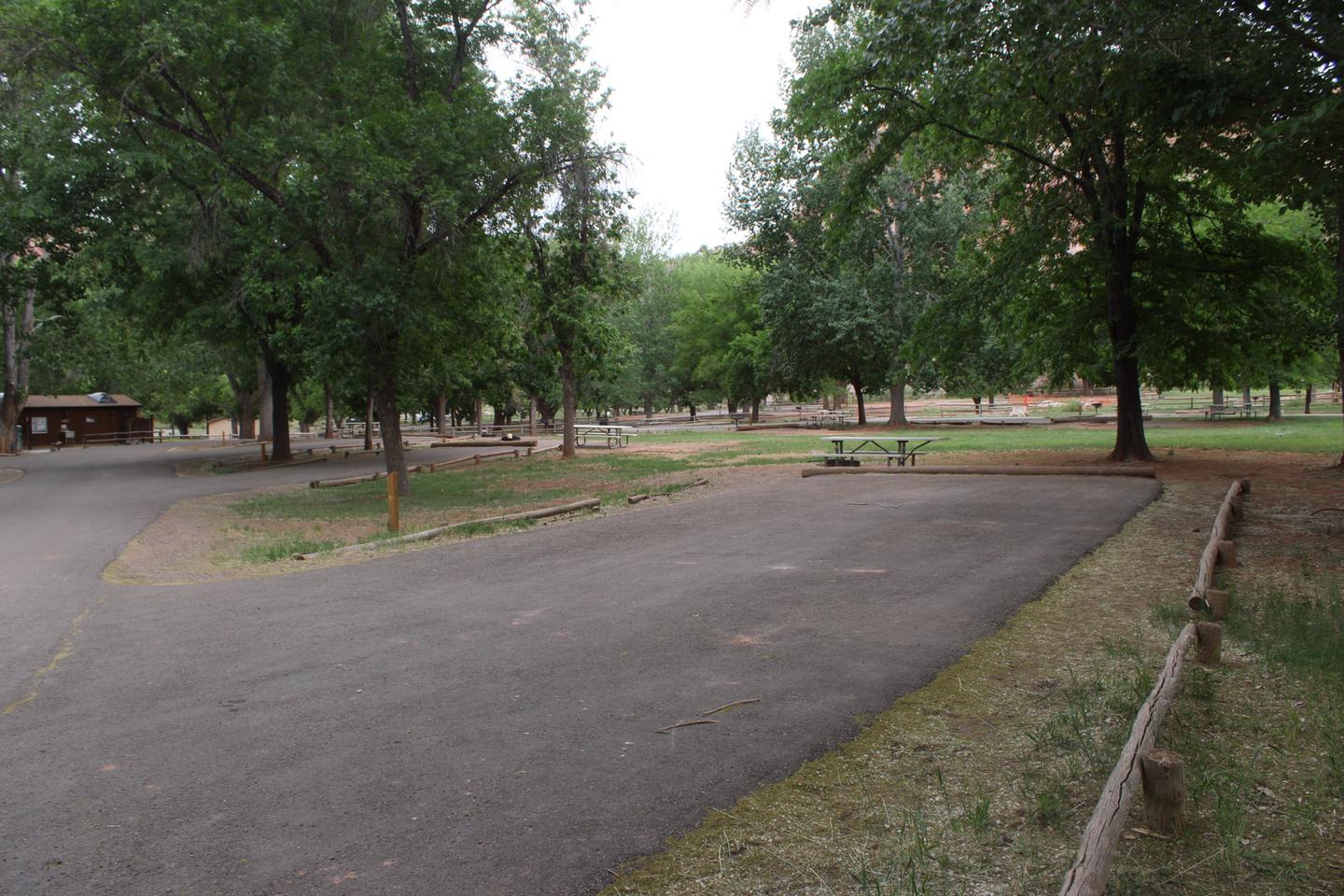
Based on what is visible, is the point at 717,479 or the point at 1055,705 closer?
the point at 1055,705

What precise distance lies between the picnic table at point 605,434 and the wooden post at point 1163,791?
3136cm

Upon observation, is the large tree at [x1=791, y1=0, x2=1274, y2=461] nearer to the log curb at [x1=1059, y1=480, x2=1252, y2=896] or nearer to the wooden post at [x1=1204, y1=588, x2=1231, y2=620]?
the wooden post at [x1=1204, y1=588, x2=1231, y2=620]

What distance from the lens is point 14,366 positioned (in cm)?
3812

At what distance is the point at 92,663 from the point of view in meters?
6.36

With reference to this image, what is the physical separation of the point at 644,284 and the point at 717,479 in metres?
40.9

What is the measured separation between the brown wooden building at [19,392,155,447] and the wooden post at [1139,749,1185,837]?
55537mm

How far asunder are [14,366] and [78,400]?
47.8 feet

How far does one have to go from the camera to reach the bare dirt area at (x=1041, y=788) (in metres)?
3.29

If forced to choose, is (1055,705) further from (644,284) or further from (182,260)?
(644,284)

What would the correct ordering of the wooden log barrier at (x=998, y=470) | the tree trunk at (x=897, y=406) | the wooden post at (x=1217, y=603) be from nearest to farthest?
the wooden post at (x=1217, y=603)
the wooden log barrier at (x=998, y=470)
the tree trunk at (x=897, y=406)

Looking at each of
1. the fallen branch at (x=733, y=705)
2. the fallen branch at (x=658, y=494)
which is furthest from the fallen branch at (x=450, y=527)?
the fallen branch at (x=733, y=705)

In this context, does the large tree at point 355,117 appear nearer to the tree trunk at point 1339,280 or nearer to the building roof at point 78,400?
the tree trunk at point 1339,280

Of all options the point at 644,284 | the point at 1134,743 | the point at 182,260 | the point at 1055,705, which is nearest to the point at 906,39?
the point at 1055,705

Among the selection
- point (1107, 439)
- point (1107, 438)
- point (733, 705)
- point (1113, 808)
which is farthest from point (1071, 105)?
point (1107, 438)
